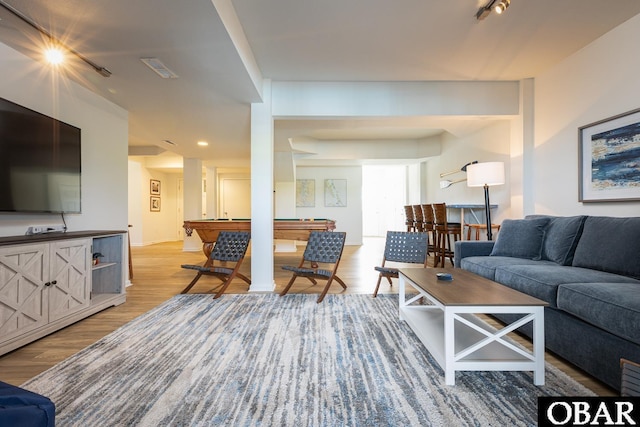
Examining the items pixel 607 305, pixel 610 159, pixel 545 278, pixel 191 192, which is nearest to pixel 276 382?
pixel 607 305

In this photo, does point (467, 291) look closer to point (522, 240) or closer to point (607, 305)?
point (607, 305)

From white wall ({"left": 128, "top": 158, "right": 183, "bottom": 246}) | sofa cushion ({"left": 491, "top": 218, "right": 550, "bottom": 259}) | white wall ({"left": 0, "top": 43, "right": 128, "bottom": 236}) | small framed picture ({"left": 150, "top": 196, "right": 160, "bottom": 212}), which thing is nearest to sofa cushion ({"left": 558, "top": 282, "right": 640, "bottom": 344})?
sofa cushion ({"left": 491, "top": 218, "right": 550, "bottom": 259})

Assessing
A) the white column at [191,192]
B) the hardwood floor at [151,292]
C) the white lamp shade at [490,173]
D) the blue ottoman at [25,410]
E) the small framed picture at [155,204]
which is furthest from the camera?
the small framed picture at [155,204]

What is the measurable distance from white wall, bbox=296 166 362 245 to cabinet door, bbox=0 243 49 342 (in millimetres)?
6915

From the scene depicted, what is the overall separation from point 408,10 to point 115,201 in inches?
154

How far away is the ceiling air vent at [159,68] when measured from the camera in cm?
279

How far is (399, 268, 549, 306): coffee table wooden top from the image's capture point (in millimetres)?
1740

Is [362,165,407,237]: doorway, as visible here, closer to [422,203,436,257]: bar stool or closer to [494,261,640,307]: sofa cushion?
[422,203,436,257]: bar stool

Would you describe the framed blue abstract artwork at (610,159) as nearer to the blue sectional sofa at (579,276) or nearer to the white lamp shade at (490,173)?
the blue sectional sofa at (579,276)

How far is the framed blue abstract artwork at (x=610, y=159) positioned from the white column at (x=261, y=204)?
346 cm

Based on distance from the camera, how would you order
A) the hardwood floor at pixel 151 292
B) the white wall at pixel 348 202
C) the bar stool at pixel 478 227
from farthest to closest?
the white wall at pixel 348 202 < the bar stool at pixel 478 227 < the hardwood floor at pixel 151 292

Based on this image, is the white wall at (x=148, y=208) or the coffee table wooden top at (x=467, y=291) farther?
the white wall at (x=148, y=208)

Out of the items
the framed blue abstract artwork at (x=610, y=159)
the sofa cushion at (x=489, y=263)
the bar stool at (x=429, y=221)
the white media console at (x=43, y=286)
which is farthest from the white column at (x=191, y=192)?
the framed blue abstract artwork at (x=610, y=159)

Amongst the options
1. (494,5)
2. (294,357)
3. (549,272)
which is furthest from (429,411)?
(494,5)
